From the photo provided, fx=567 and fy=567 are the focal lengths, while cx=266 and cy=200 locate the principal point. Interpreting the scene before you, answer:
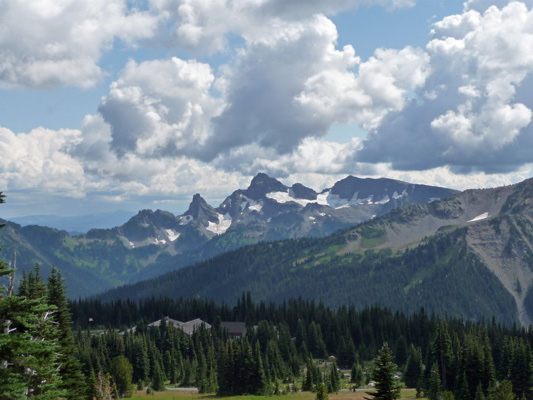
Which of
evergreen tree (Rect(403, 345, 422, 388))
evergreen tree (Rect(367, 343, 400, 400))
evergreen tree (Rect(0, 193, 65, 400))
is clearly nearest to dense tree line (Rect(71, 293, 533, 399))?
evergreen tree (Rect(403, 345, 422, 388))

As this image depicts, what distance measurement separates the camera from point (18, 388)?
30.5 m

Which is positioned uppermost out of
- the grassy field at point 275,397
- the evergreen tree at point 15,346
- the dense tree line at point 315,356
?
the evergreen tree at point 15,346

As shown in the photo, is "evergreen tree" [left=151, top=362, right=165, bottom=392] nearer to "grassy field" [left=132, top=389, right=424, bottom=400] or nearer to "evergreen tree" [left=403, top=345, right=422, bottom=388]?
"grassy field" [left=132, top=389, right=424, bottom=400]

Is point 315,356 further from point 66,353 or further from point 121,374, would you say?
point 66,353

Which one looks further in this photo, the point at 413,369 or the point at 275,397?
the point at 413,369

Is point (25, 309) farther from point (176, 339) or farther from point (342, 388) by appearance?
point (176, 339)

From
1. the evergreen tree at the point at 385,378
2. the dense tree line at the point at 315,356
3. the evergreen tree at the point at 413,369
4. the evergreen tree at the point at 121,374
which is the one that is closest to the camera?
the evergreen tree at the point at 385,378

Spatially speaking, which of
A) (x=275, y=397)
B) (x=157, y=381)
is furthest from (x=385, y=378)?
(x=157, y=381)

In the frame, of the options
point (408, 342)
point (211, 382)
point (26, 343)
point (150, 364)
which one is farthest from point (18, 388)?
point (408, 342)

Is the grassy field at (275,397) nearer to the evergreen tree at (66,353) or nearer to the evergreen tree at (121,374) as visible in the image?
the evergreen tree at (121,374)

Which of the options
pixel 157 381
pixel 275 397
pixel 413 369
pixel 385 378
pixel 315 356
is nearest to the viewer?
pixel 385 378

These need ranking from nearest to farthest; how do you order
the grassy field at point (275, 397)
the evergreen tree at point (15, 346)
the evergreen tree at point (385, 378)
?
the evergreen tree at point (15, 346) < the evergreen tree at point (385, 378) < the grassy field at point (275, 397)

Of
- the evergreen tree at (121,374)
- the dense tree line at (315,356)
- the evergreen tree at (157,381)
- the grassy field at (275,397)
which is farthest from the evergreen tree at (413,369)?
the evergreen tree at (121,374)

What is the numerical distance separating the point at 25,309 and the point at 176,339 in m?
138
